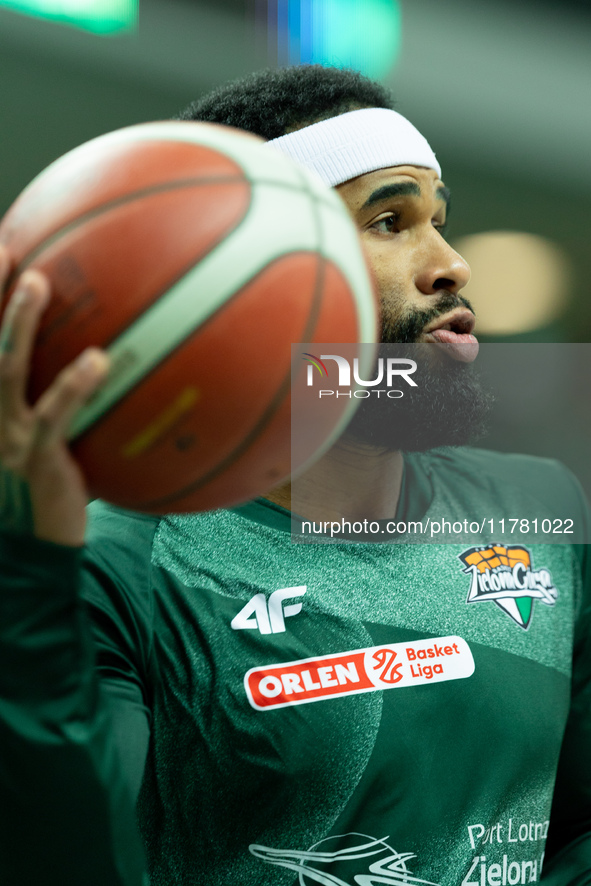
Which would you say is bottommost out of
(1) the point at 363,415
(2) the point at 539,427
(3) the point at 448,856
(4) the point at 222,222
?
(2) the point at 539,427

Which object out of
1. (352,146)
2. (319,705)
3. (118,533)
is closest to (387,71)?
(352,146)

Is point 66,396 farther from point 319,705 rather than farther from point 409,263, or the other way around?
point 409,263

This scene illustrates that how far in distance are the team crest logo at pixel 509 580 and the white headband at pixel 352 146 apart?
0.69 metres

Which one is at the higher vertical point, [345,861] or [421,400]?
[421,400]

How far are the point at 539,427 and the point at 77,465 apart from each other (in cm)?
716

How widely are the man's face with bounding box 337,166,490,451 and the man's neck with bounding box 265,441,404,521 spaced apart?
1.6 inches

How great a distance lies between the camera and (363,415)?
138 cm

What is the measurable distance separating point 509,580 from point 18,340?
3.29ft

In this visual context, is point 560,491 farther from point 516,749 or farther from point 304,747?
point 304,747

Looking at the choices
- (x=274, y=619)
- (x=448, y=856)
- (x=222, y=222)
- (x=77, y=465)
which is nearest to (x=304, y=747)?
(x=274, y=619)

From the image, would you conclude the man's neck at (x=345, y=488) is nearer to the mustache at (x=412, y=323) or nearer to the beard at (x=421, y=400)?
the beard at (x=421, y=400)

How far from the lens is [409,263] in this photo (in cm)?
136

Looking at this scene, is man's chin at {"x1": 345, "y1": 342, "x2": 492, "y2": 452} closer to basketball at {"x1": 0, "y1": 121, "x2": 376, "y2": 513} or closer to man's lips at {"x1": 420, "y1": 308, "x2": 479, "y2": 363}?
man's lips at {"x1": 420, "y1": 308, "x2": 479, "y2": 363}

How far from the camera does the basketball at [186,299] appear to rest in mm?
751
